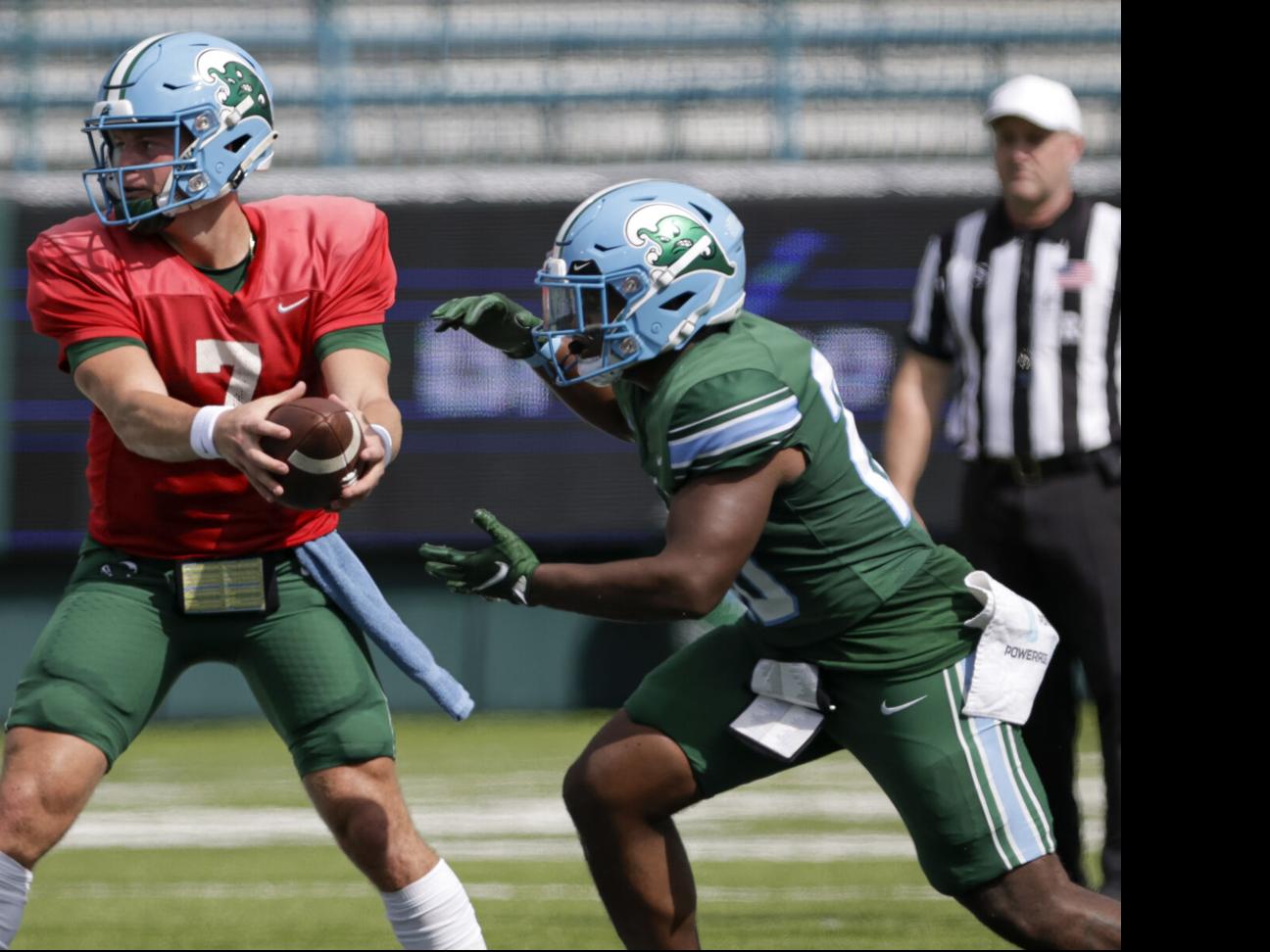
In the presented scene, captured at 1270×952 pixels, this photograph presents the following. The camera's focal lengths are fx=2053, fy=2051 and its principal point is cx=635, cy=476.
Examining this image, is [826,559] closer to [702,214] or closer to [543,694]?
[702,214]

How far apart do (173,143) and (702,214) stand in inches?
34.4

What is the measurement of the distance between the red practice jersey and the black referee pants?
1.71 metres

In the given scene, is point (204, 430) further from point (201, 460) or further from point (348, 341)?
point (348, 341)

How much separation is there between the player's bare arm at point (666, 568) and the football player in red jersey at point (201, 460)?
0.28 m

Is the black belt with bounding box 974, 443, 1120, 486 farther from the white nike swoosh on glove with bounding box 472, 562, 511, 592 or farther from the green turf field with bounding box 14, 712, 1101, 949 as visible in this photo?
the white nike swoosh on glove with bounding box 472, 562, 511, 592

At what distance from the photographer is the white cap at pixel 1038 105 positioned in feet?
14.9

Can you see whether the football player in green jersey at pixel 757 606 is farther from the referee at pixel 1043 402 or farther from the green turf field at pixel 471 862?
the green turf field at pixel 471 862

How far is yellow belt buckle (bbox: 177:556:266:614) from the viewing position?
3.39 m

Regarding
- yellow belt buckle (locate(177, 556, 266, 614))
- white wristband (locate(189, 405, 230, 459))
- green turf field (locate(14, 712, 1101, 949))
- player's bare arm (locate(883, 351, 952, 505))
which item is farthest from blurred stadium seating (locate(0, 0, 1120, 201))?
white wristband (locate(189, 405, 230, 459))

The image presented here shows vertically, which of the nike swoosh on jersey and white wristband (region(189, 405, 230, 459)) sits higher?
white wristband (region(189, 405, 230, 459))

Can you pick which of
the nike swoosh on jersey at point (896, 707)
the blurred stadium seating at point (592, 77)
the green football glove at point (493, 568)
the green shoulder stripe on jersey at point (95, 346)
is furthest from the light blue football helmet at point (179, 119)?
the blurred stadium seating at point (592, 77)

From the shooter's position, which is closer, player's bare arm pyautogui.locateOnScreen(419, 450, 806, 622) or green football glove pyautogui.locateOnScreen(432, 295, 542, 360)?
player's bare arm pyautogui.locateOnScreen(419, 450, 806, 622)

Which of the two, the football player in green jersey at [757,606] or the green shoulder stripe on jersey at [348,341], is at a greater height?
the green shoulder stripe on jersey at [348,341]

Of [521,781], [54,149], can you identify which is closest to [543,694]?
[521,781]
